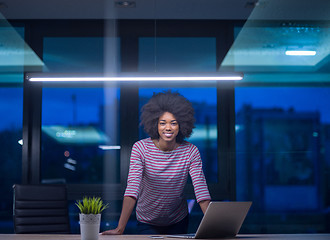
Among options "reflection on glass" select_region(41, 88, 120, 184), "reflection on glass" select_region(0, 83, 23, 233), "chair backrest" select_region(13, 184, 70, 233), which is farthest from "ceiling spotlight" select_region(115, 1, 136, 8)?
"chair backrest" select_region(13, 184, 70, 233)

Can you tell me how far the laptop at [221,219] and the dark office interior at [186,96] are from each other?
2568 mm

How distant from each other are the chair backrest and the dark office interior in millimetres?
1543

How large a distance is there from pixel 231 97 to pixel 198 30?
0.92 meters

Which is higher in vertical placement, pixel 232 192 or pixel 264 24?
pixel 264 24

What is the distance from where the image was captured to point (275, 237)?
2553 millimetres

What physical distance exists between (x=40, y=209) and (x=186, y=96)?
240 centimetres

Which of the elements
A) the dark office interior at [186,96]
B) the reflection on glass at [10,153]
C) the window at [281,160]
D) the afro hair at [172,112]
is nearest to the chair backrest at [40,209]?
the afro hair at [172,112]

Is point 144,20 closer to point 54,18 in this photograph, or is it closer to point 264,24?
point 54,18

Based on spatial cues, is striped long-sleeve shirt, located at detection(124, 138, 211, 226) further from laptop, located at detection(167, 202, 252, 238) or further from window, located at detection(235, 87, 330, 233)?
window, located at detection(235, 87, 330, 233)

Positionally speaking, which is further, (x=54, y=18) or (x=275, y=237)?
(x=54, y=18)

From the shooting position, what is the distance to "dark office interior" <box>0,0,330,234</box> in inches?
201

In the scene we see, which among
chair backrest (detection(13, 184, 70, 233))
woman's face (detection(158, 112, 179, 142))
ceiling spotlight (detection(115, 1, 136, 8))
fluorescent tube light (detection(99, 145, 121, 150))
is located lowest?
chair backrest (detection(13, 184, 70, 233))

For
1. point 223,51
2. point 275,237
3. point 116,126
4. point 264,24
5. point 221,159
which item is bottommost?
point 275,237

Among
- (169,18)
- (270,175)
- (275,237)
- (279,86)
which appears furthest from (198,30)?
(275,237)
